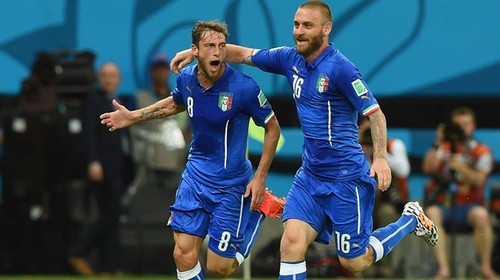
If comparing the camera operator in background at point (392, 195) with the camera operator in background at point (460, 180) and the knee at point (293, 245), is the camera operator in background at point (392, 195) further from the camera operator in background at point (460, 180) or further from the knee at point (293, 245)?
the knee at point (293, 245)

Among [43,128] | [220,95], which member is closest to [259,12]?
[43,128]

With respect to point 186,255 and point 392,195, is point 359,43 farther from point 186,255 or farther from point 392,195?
point 186,255

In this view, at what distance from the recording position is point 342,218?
36.3 feet

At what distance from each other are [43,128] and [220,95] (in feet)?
19.5

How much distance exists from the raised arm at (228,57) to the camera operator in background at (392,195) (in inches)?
176

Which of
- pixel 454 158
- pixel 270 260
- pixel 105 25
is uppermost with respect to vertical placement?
pixel 105 25

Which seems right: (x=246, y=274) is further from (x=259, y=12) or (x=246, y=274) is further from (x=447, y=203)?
(x=259, y=12)

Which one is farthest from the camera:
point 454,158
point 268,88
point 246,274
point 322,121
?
point 268,88

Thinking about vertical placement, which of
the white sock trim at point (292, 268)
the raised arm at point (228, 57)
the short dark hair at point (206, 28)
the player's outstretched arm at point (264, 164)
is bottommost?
the white sock trim at point (292, 268)

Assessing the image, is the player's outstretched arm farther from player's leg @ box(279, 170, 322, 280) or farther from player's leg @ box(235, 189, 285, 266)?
player's leg @ box(279, 170, 322, 280)

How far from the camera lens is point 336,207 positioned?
11.0 metres

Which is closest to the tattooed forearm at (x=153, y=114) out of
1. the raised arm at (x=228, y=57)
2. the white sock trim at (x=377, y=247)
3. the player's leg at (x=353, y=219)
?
the raised arm at (x=228, y=57)

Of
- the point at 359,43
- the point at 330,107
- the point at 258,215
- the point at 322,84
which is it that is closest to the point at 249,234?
the point at 258,215

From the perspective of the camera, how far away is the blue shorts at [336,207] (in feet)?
36.1
